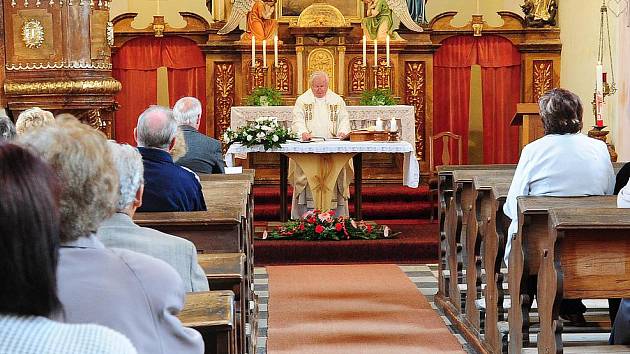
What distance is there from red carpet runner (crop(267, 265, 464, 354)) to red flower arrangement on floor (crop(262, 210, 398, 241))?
1.88 feet

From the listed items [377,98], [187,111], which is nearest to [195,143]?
[187,111]

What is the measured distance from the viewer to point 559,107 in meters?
5.79

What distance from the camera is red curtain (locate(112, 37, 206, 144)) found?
14.0 metres

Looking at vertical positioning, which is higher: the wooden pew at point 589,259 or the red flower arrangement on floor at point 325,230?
the wooden pew at point 589,259

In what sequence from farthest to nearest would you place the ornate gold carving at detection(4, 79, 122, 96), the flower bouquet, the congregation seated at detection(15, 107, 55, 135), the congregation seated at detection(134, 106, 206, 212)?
the ornate gold carving at detection(4, 79, 122, 96), the flower bouquet, the congregation seated at detection(15, 107, 55, 135), the congregation seated at detection(134, 106, 206, 212)

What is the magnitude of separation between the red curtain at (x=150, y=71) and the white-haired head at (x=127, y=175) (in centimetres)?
1093

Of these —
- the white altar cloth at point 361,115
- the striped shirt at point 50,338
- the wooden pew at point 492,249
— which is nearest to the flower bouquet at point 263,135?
the white altar cloth at point 361,115

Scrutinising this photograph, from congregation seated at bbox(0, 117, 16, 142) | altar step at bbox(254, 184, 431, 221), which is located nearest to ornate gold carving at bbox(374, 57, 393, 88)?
altar step at bbox(254, 184, 431, 221)

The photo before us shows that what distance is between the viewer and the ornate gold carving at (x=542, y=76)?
1391 cm

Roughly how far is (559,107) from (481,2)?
11.3 m

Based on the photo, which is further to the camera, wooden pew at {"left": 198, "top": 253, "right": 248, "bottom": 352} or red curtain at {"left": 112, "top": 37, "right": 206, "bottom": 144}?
red curtain at {"left": 112, "top": 37, "right": 206, "bottom": 144}

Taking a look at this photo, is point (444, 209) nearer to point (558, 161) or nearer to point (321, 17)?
point (558, 161)

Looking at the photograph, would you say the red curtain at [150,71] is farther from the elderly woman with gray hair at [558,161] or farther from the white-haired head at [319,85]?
the elderly woman with gray hair at [558,161]

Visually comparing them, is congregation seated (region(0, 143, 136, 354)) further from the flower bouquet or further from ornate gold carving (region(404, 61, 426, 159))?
ornate gold carving (region(404, 61, 426, 159))
